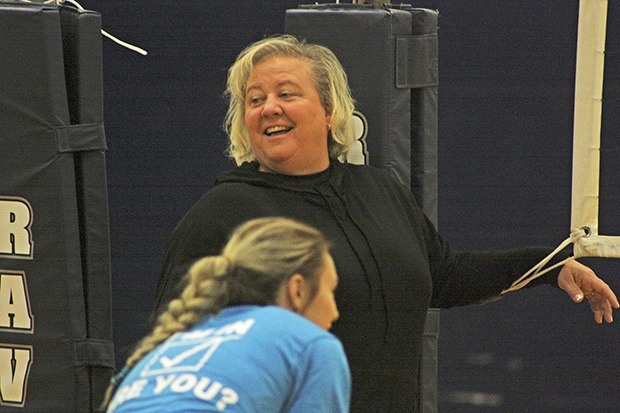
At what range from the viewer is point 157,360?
181 cm

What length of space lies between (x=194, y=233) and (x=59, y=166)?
73 centimetres

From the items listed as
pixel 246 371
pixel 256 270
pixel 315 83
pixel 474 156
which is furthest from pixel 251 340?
pixel 474 156

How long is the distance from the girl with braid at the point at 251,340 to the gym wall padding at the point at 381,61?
1.14m

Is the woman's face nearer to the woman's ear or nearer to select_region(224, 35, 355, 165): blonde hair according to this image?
select_region(224, 35, 355, 165): blonde hair

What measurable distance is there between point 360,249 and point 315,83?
428mm

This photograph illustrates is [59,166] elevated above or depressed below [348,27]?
below

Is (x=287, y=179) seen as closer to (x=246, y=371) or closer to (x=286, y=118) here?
(x=286, y=118)

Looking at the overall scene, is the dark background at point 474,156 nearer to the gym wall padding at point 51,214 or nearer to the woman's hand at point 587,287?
the gym wall padding at point 51,214

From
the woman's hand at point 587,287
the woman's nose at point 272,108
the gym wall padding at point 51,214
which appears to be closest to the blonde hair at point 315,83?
the woman's nose at point 272,108

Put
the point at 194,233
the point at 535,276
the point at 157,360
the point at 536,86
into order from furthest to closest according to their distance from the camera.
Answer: the point at 536,86, the point at 535,276, the point at 194,233, the point at 157,360

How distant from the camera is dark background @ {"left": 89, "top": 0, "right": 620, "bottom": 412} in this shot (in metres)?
3.93

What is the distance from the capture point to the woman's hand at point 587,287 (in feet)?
9.57

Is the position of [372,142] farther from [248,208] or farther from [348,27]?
[248,208]

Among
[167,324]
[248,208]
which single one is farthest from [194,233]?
[167,324]
